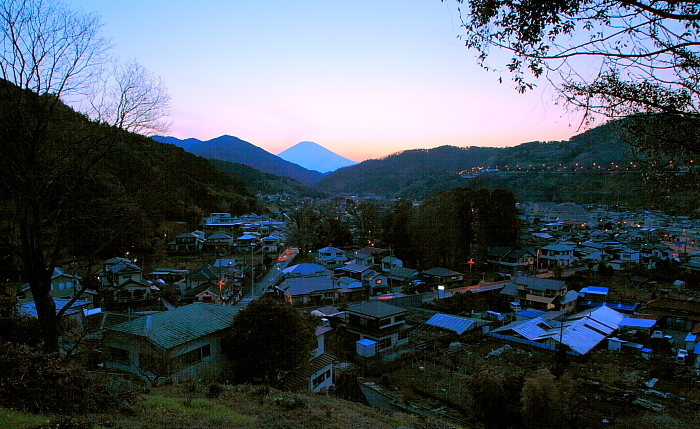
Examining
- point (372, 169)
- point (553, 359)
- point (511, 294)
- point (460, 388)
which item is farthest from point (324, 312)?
point (372, 169)

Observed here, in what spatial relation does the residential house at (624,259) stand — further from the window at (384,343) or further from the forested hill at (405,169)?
the forested hill at (405,169)

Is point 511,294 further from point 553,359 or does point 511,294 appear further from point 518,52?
point 518,52

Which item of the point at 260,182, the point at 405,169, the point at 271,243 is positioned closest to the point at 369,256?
the point at 271,243

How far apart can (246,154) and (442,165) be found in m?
56.7

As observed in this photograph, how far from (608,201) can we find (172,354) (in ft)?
191

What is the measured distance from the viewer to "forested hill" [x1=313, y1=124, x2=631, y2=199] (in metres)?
59.7

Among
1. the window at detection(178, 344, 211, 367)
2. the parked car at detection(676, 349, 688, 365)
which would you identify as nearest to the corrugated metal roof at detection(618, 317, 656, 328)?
the parked car at detection(676, 349, 688, 365)

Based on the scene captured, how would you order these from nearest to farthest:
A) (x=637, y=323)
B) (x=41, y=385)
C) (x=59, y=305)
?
(x=41, y=385), (x=59, y=305), (x=637, y=323)

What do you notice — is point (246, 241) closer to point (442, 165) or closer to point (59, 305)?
point (59, 305)

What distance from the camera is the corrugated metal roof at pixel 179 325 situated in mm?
6441

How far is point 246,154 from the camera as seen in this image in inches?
4272

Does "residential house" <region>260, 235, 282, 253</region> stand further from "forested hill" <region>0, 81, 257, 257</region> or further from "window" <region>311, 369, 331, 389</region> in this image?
"forested hill" <region>0, 81, 257, 257</region>

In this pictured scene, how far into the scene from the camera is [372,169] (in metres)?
95.2

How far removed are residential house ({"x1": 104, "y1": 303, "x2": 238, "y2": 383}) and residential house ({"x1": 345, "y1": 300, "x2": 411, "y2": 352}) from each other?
4.96m
